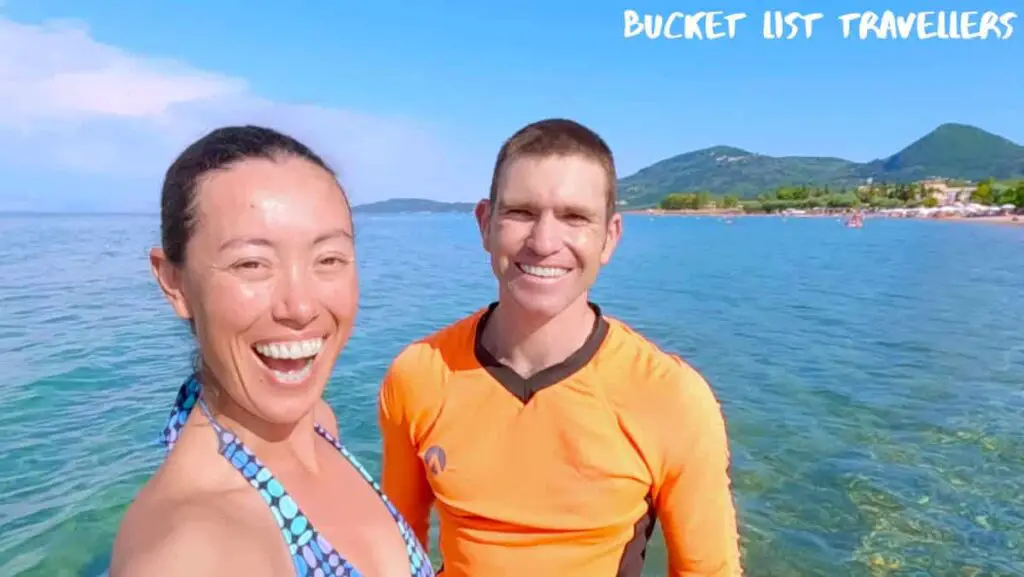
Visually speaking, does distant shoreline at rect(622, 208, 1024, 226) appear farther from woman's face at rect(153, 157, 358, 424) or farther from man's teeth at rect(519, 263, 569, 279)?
woman's face at rect(153, 157, 358, 424)

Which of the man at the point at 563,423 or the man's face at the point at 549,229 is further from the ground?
the man's face at the point at 549,229

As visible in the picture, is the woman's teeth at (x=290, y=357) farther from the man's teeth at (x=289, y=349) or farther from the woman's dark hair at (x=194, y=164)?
the woman's dark hair at (x=194, y=164)

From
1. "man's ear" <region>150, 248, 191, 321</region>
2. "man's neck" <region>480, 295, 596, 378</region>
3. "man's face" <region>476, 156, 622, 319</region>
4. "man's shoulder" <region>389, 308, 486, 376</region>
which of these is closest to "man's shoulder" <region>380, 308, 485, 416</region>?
"man's shoulder" <region>389, 308, 486, 376</region>

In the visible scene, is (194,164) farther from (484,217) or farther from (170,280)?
(484,217)

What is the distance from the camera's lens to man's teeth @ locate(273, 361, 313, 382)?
1.55 m

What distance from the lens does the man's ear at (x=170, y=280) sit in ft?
4.97

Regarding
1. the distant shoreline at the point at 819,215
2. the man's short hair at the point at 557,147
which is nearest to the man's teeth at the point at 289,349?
the man's short hair at the point at 557,147

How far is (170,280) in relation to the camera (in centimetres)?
153

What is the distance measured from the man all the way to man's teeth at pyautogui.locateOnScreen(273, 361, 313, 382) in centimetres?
98

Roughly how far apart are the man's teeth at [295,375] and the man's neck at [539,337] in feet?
3.38

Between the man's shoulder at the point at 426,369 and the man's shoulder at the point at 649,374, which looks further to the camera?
the man's shoulder at the point at 426,369

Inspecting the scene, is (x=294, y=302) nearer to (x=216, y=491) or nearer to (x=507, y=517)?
(x=216, y=491)

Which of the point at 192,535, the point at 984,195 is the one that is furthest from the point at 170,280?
the point at 984,195

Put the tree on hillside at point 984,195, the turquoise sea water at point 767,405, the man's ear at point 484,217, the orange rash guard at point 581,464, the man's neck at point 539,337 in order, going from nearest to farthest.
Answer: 1. the orange rash guard at point 581,464
2. the man's neck at point 539,337
3. the man's ear at point 484,217
4. the turquoise sea water at point 767,405
5. the tree on hillside at point 984,195
